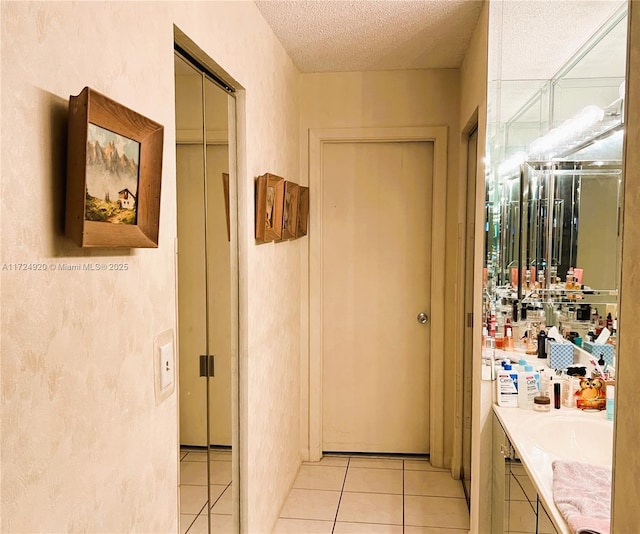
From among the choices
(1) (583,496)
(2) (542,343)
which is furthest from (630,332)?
(2) (542,343)

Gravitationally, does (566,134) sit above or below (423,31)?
below

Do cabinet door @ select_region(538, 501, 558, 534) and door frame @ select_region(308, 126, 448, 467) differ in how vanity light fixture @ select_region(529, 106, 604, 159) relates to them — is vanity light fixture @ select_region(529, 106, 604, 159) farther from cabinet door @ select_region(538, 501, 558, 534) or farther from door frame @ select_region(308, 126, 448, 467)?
cabinet door @ select_region(538, 501, 558, 534)

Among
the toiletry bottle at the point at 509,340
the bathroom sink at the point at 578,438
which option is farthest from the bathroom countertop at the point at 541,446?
the toiletry bottle at the point at 509,340

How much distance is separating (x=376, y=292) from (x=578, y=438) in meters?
1.92

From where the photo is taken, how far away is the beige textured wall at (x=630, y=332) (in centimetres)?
91

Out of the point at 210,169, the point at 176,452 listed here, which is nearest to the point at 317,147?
the point at 210,169

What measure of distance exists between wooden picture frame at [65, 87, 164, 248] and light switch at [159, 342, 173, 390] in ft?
1.14

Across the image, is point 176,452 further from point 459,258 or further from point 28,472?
point 459,258

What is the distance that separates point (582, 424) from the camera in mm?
2223

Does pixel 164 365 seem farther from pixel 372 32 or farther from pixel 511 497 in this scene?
pixel 372 32

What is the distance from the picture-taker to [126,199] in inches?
48.7

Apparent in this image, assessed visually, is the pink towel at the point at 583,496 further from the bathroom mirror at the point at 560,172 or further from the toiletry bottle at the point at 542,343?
the toiletry bottle at the point at 542,343

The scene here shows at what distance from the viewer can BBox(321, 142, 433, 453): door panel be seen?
393cm

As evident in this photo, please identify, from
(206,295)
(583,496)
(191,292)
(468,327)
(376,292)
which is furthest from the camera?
(376,292)
